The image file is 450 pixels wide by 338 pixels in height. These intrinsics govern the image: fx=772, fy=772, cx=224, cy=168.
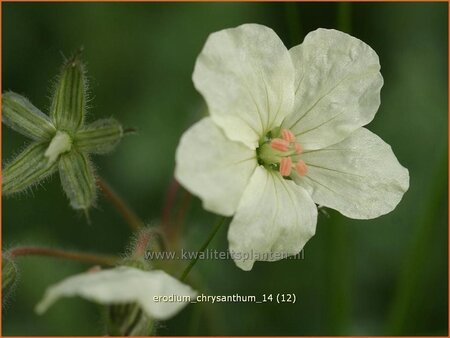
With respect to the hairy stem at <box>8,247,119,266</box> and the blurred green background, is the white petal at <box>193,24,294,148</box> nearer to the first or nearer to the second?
the hairy stem at <box>8,247,119,266</box>

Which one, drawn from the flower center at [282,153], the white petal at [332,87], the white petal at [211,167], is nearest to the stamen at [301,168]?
the flower center at [282,153]

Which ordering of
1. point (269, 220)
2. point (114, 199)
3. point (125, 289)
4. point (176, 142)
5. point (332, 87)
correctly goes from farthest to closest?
point (176, 142) → point (114, 199) → point (332, 87) → point (269, 220) → point (125, 289)

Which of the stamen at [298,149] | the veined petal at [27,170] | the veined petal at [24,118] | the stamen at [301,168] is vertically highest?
the veined petal at [24,118]

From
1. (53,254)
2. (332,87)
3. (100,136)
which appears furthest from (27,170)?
(332,87)

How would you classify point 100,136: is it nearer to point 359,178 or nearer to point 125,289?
point 125,289

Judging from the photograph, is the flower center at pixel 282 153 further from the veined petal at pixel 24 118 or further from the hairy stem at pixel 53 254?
the veined petal at pixel 24 118

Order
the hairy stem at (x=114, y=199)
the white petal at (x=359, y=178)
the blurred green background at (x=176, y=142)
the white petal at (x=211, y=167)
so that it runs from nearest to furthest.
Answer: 1. the white petal at (x=211, y=167)
2. the white petal at (x=359, y=178)
3. the hairy stem at (x=114, y=199)
4. the blurred green background at (x=176, y=142)

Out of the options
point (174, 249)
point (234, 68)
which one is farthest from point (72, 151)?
point (174, 249)
